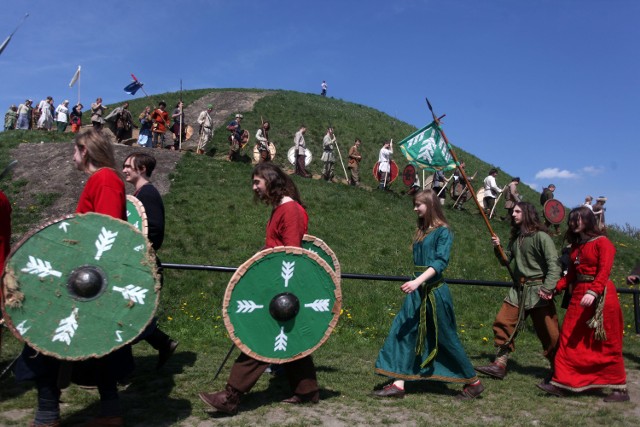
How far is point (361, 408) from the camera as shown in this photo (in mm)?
4652

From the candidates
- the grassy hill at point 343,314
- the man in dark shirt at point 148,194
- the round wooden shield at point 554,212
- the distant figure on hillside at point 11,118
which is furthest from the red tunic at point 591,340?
the distant figure on hillside at point 11,118

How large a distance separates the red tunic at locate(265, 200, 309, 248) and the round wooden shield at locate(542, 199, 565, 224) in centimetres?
1242

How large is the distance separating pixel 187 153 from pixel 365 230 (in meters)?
7.00

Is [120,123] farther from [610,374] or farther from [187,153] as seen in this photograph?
[610,374]

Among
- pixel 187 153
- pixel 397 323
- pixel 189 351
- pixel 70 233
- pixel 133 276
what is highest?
pixel 187 153

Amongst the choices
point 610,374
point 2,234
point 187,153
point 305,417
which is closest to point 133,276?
point 2,234

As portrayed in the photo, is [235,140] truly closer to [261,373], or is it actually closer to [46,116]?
[46,116]

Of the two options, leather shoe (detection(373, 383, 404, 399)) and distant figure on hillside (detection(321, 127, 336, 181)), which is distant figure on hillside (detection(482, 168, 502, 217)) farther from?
leather shoe (detection(373, 383, 404, 399))

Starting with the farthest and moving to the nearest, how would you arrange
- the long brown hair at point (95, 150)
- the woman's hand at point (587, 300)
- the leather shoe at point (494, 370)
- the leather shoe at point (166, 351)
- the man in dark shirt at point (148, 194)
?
the leather shoe at point (494, 370), the leather shoe at point (166, 351), the woman's hand at point (587, 300), the man in dark shirt at point (148, 194), the long brown hair at point (95, 150)

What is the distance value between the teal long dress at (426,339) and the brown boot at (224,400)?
4.47 feet

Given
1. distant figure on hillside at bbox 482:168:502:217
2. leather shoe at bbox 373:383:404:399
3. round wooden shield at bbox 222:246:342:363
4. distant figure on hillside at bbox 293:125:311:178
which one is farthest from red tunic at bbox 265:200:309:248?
distant figure on hillside at bbox 482:168:502:217

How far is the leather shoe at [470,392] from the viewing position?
16.7 ft

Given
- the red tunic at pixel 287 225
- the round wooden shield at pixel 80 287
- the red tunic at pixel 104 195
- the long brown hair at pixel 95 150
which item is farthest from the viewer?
the red tunic at pixel 287 225

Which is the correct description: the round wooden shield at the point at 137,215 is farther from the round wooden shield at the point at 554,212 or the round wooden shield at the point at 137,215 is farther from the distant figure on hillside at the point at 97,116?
the distant figure on hillside at the point at 97,116
